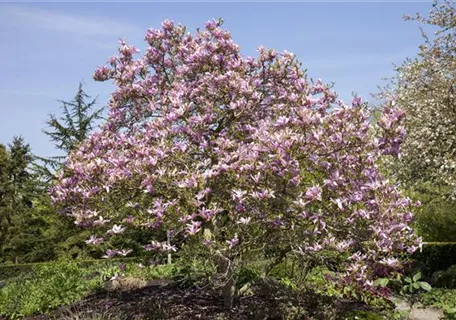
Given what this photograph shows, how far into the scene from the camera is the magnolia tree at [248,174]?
6898mm

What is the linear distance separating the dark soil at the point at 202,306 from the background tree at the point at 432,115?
7.00m

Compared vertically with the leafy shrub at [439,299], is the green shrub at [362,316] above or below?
above

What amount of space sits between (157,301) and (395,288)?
304 inches

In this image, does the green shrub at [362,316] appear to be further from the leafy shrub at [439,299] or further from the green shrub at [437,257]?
the green shrub at [437,257]

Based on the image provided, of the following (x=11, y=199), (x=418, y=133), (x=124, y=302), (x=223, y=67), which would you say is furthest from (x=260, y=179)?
(x=11, y=199)

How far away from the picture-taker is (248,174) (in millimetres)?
6930

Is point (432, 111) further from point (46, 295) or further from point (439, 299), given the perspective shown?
point (46, 295)

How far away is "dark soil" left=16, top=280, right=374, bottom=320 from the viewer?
8473 mm

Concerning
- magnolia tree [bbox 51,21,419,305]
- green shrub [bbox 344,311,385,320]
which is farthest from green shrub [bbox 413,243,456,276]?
magnolia tree [bbox 51,21,419,305]

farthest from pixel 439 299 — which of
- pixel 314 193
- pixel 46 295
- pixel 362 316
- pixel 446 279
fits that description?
pixel 46 295

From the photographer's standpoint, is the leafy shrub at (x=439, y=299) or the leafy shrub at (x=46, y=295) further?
the leafy shrub at (x=439, y=299)

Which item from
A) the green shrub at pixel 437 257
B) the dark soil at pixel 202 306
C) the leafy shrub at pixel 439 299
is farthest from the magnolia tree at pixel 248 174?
the green shrub at pixel 437 257

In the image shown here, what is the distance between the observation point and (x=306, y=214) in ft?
22.8

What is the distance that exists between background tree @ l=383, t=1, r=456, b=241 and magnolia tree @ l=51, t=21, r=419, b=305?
7.71m
